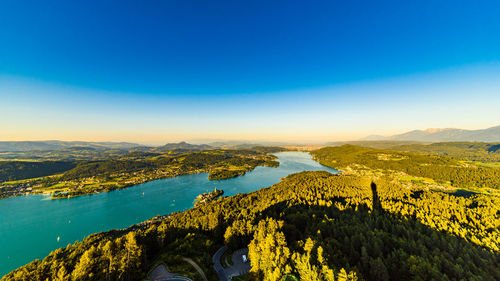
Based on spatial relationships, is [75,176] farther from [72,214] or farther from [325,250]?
[325,250]

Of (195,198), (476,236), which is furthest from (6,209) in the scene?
(476,236)

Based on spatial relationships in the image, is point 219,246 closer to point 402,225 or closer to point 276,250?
point 276,250

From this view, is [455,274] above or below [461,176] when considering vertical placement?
above

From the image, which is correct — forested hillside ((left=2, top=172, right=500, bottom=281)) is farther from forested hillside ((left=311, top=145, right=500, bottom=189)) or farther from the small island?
forested hillside ((left=311, top=145, right=500, bottom=189))

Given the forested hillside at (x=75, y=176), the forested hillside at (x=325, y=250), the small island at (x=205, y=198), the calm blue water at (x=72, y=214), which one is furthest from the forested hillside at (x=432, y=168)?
the small island at (x=205, y=198)

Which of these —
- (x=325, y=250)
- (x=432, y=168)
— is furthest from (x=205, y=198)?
(x=432, y=168)

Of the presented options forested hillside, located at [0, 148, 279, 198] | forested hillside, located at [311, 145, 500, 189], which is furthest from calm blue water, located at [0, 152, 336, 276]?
forested hillside, located at [311, 145, 500, 189]

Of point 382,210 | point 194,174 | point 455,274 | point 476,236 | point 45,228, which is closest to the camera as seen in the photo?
point 455,274

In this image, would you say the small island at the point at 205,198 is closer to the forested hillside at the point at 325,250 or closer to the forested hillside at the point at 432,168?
the forested hillside at the point at 325,250

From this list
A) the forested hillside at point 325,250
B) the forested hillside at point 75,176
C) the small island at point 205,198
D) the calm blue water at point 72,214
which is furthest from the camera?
the forested hillside at point 75,176
